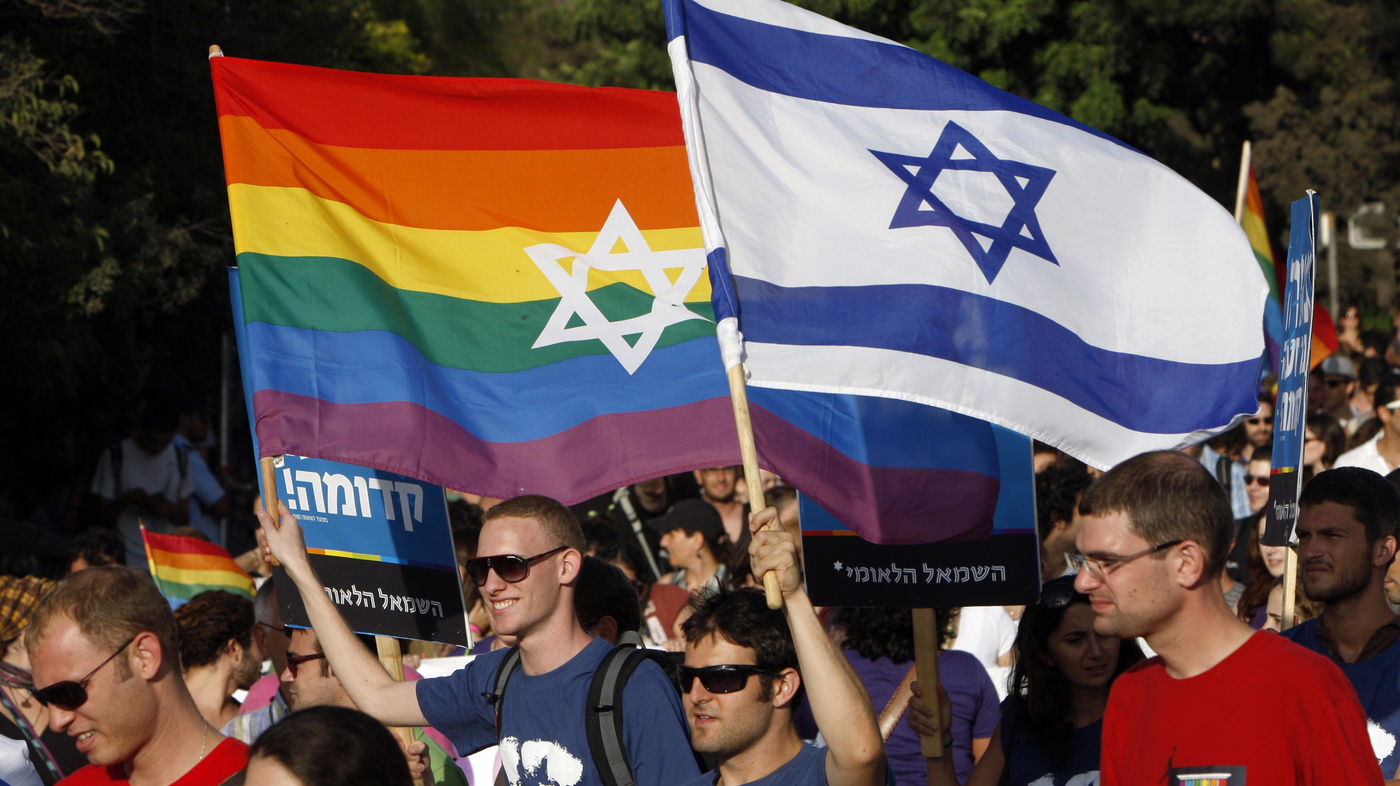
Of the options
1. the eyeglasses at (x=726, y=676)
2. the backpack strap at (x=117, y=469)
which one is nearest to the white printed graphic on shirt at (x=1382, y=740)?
the eyeglasses at (x=726, y=676)

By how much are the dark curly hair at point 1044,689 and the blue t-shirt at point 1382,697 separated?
61cm

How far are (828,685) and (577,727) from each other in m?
1.01

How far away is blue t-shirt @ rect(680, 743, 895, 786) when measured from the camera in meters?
3.17

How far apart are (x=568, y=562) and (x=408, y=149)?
67.2 inches

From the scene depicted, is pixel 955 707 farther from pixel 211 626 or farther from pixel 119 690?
pixel 211 626

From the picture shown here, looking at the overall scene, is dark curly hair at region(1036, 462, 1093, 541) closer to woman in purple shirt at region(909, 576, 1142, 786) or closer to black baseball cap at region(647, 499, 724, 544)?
black baseball cap at region(647, 499, 724, 544)

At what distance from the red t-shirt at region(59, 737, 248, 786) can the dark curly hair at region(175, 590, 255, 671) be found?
6.42 ft

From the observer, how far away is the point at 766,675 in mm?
3424

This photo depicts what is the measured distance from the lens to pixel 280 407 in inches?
177

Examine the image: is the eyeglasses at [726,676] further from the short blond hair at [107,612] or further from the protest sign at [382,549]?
the protest sign at [382,549]

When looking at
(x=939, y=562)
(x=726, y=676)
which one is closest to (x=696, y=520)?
(x=939, y=562)

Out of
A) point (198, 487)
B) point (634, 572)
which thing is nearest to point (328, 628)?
point (634, 572)

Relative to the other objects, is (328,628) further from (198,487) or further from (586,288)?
(198,487)

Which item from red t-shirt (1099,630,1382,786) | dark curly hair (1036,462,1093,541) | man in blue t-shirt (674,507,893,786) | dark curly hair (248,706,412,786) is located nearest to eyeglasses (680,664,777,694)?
man in blue t-shirt (674,507,893,786)
